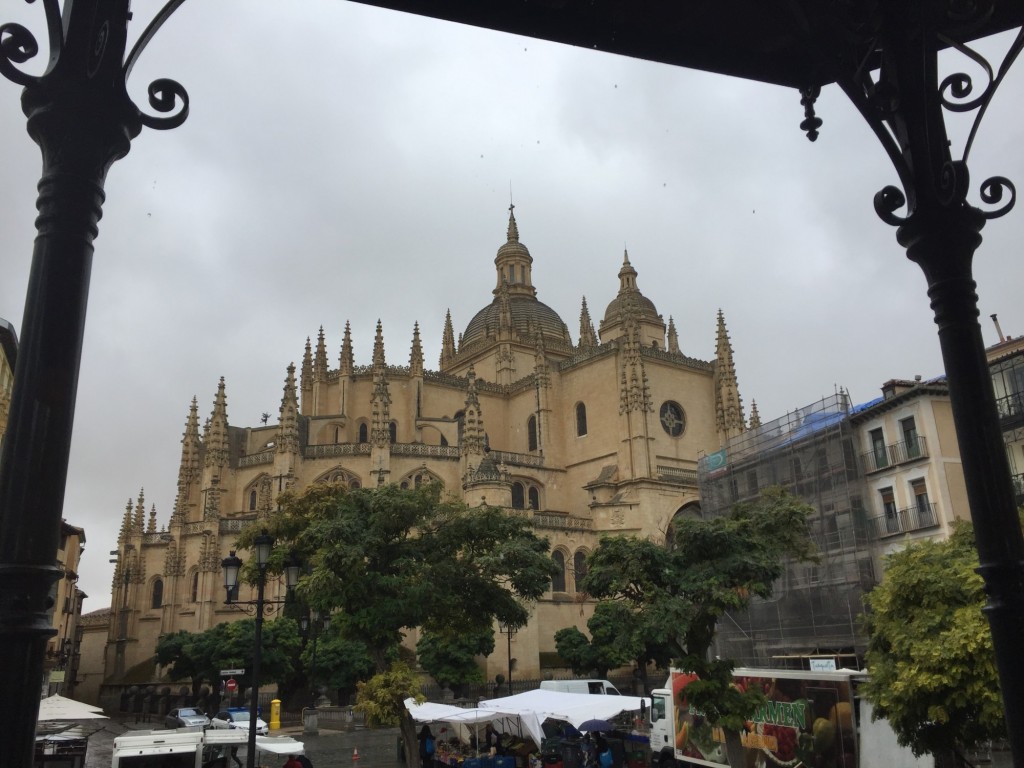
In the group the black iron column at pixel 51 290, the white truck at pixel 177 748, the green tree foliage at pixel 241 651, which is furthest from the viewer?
the green tree foliage at pixel 241 651

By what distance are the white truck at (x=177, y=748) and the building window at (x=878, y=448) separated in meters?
21.4

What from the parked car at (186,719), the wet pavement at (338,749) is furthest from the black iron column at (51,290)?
the parked car at (186,719)

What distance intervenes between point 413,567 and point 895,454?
17691mm

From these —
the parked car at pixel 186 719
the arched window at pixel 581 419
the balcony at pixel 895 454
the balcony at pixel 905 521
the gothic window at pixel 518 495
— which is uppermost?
the arched window at pixel 581 419

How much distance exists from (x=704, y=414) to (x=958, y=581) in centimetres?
3866

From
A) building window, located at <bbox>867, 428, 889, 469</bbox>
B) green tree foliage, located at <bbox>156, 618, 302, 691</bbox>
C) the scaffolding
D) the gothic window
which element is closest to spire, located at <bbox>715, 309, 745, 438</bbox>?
the gothic window

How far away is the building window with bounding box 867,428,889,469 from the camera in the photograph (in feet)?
94.0

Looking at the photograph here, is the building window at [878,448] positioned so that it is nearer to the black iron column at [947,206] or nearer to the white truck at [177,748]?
the white truck at [177,748]

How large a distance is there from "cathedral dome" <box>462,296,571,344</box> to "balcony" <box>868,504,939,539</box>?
33.6 m

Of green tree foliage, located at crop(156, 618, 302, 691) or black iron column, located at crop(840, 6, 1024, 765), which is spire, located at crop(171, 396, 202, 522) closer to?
green tree foliage, located at crop(156, 618, 302, 691)

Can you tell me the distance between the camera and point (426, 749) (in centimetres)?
1914

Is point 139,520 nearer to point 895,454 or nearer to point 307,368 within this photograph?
point 307,368

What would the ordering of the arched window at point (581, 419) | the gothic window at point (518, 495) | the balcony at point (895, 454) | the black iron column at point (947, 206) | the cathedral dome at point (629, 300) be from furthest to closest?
the cathedral dome at point (629, 300) → the arched window at point (581, 419) → the gothic window at point (518, 495) → the balcony at point (895, 454) → the black iron column at point (947, 206)

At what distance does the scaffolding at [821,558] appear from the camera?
2859 cm
